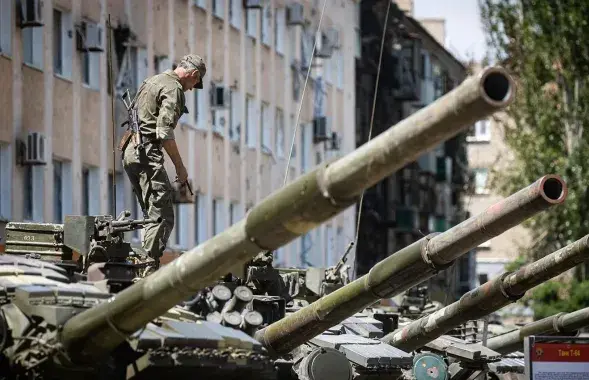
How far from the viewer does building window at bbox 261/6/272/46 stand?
181ft

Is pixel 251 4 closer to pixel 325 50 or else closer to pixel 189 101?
pixel 189 101

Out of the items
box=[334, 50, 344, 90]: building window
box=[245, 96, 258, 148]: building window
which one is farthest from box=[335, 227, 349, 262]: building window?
box=[245, 96, 258, 148]: building window

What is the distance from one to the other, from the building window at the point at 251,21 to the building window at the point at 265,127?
7.58 feet

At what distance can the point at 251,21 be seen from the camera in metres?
54.0

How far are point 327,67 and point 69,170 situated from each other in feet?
82.8

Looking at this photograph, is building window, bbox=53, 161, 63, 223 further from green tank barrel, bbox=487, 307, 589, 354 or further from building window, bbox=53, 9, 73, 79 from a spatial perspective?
green tank barrel, bbox=487, 307, 589, 354

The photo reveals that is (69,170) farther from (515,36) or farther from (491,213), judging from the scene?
(515,36)

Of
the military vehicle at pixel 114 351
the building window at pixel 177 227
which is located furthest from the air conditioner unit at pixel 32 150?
the military vehicle at pixel 114 351

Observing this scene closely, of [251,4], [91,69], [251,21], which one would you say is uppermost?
[251,4]

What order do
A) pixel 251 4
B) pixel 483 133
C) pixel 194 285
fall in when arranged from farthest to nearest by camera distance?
pixel 483 133 → pixel 251 4 → pixel 194 285

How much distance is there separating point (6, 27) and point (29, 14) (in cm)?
63

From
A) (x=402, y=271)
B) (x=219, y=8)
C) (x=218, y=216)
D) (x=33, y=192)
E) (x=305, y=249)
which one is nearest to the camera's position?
(x=402, y=271)

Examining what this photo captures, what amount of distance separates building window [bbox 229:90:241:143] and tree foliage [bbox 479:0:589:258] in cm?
1080

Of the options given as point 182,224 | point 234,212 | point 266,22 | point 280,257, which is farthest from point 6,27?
point 280,257
